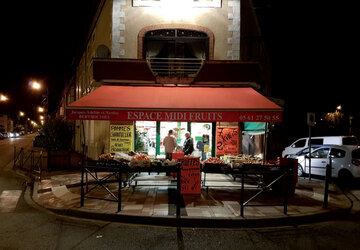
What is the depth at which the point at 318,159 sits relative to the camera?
41.3 ft

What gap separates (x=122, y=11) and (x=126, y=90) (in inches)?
142

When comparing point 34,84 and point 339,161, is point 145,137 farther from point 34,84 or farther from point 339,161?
point 34,84

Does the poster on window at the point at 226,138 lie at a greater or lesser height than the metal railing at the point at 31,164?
greater

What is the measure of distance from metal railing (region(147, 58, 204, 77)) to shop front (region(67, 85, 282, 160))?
1199 millimetres

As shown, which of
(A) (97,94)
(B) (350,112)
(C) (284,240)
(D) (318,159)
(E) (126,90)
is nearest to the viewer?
(C) (284,240)

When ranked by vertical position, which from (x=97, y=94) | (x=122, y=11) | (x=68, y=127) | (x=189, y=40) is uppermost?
(x=122, y=11)

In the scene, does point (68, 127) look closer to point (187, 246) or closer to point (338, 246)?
point (187, 246)

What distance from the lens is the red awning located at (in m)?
8.16

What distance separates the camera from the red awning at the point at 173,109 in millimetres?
8164

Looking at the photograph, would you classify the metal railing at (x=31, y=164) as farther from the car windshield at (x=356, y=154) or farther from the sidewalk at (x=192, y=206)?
the car windshield at (x=356, y=154)

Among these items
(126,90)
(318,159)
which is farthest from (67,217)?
(318,159)

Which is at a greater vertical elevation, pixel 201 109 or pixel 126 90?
pixel 126 90

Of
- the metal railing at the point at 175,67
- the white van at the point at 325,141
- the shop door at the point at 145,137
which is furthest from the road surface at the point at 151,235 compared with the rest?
the white van at the point at 325,141

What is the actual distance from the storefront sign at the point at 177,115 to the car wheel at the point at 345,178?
5.16m
